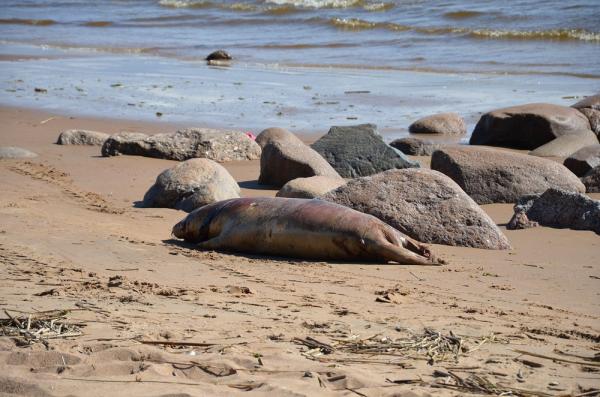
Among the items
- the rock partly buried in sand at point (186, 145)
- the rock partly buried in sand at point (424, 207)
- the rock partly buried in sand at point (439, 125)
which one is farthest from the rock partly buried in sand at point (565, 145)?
the rock partly buried in sand at point (424, 207)

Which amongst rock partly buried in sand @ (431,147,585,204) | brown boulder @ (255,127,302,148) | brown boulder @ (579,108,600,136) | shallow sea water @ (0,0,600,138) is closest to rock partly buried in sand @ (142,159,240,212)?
rock partly buried in sand @ (431,147,585,204)

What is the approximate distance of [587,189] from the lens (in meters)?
9.18

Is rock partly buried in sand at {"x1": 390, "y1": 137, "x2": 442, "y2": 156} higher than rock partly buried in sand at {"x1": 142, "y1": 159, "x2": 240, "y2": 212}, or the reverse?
rock partly buried in sand at {"x1": 142, "y1": 159, "x2": 240, "y2": 212}

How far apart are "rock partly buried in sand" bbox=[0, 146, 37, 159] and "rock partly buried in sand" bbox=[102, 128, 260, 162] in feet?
2.68

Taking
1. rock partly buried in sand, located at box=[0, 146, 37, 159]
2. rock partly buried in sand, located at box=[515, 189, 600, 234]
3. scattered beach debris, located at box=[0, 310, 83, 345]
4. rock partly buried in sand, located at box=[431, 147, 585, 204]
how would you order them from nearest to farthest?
Result: scattered beach debris, located at box=[0, 310, 83, 345]
rock partly buried in sand, located at box=[515, 189, 600, 234]
rock partly buried in sand, located at box=[431, 147, 585, 204]
rock partly buried in sand, located at box=[0, 146, 37, 159]

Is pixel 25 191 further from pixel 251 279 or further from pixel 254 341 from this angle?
pixel 254 341

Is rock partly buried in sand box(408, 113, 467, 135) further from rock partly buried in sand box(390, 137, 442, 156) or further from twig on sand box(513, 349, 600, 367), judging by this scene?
twig on sand box(513, 349, 600, 367)

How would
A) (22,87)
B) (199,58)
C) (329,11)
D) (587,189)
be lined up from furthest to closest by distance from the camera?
(329,11), (199,58), (22,87), (587,189)

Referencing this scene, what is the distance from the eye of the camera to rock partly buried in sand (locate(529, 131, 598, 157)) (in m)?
11.1

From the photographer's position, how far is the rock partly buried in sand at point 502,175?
8750 millimetres

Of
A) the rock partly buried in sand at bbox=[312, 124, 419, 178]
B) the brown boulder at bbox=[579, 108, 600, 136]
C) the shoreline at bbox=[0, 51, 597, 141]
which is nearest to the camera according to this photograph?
the rock partly buried in sand at bbox=[312, 124, 419, 178]

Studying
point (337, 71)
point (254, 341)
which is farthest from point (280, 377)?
point (337, 71)

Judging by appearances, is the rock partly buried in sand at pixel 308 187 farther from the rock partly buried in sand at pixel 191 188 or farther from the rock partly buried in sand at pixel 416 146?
the rock partly buried in sand at pixel 416 146

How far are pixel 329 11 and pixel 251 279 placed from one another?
2857 cm
